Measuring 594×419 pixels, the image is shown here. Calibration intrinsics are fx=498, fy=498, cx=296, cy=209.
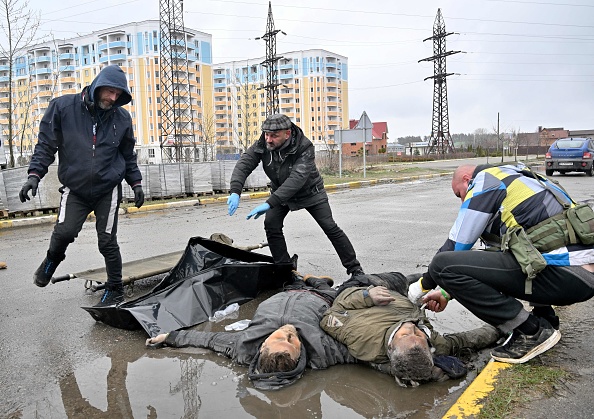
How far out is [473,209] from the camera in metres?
2.76

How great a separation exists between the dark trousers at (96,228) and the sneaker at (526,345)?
118 inches

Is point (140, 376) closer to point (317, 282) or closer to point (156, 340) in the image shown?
point (156, 340)

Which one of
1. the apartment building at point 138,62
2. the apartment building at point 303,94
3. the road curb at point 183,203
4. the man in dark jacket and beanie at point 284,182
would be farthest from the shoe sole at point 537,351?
the apartment building at point 303,94

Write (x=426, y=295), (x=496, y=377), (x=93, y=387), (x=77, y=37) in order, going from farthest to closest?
(x=77, y=37) → (x=426, y=295) → (x=93, y=387) → (x=496, y=377)

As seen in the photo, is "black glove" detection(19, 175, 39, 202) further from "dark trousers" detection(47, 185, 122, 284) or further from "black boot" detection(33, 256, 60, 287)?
"black boot" detection(33, 256, 60, 287)

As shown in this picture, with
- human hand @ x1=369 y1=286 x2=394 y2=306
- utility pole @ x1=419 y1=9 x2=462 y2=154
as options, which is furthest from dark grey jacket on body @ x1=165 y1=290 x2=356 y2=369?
utility pole @ x1=419 y1=9 x2=462 y2=154

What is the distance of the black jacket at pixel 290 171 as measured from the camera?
14.9ft

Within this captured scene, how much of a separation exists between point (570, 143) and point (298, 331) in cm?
2036

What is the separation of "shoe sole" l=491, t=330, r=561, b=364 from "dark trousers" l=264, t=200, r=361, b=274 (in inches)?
82.8

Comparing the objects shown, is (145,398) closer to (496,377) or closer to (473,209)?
(496,377)

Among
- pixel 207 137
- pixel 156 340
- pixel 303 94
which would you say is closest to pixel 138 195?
pixel 156 340

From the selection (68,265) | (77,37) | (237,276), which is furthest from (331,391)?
(77,37)

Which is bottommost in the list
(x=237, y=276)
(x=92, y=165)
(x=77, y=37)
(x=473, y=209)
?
(x=237, y=276)

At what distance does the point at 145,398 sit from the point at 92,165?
2.09 meters
